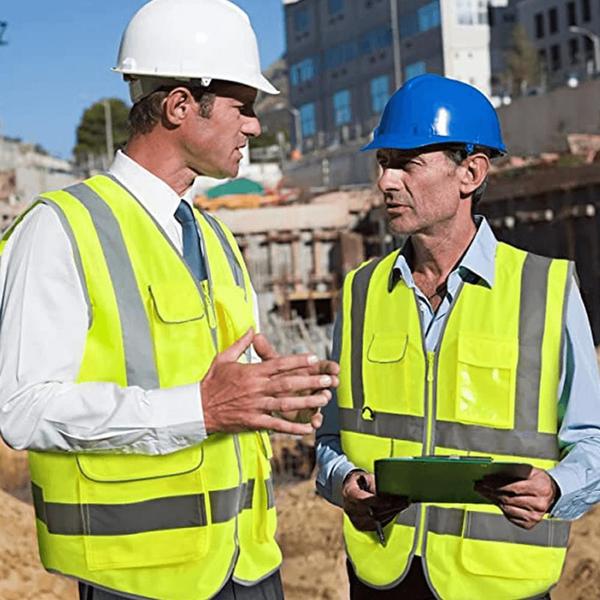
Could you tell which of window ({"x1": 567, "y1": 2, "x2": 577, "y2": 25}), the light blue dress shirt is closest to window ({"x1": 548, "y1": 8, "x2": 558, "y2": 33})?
window ({"x1": 567, "y1": 2, "x2": 577, "y2": 25})

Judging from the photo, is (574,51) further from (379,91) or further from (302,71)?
(302,71)

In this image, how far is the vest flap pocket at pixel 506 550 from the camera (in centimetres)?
299

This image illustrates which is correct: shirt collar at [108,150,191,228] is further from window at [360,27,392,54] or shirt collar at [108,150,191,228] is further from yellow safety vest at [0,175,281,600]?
window at [360,27,392,54]

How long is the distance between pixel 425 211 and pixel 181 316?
957mm

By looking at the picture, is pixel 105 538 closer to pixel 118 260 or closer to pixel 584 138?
pixel 118 260

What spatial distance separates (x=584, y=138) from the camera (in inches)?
1158

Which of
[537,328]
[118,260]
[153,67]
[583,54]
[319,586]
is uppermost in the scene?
[583,54]

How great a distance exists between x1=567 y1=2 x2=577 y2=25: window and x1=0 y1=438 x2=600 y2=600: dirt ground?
150 ft

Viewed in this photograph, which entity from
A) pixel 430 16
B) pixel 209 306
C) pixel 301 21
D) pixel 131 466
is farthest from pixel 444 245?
pixel 301 21

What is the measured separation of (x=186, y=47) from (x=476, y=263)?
100cm

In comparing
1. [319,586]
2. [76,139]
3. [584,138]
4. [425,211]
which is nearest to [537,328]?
[425,211]

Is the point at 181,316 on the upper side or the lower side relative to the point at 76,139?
lower

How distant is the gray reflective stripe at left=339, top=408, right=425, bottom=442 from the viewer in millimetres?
3107

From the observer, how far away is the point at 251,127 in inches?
110
